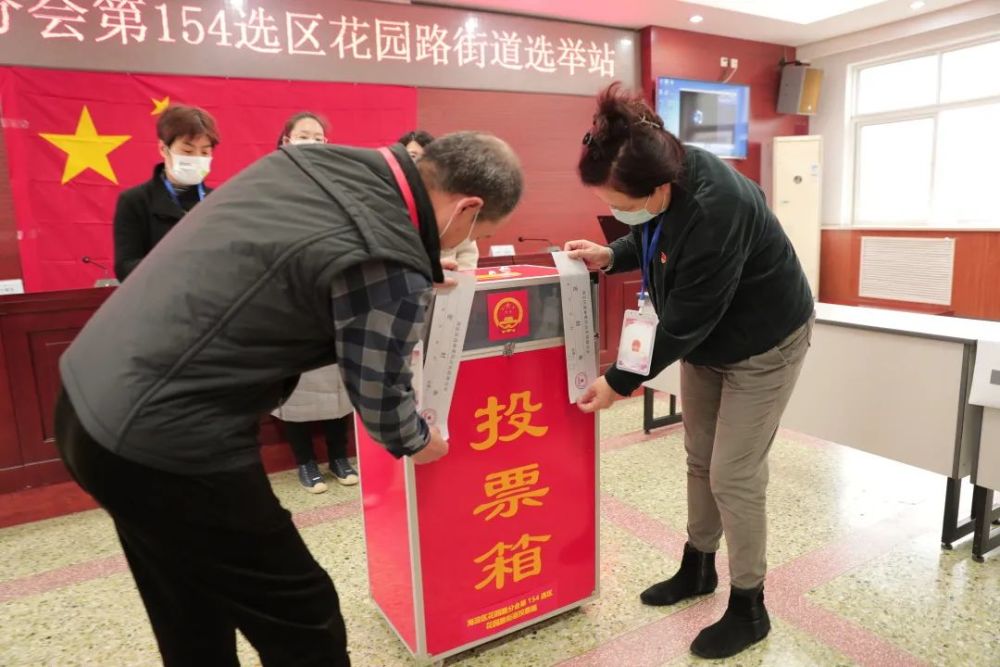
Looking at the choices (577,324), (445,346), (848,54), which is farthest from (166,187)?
(848,54)

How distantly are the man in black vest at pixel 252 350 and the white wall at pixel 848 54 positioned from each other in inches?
248

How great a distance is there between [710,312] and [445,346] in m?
0.59

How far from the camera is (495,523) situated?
1615 millimetres

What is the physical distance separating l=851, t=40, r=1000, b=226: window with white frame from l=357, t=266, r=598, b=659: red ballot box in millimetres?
5627

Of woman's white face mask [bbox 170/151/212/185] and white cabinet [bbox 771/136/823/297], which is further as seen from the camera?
white cabinet [bbox 771/136/823/297]

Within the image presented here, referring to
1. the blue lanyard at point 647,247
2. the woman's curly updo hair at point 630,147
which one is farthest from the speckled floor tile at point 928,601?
the woman's curly updo hair at point 630,147

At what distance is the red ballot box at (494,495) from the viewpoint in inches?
59.9

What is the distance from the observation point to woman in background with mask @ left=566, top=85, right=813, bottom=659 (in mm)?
1348

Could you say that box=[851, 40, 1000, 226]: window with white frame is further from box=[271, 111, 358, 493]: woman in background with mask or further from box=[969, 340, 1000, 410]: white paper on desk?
box=[271, 111, 358, 493]: woman in background with mask

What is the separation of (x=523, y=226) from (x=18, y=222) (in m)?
3.15

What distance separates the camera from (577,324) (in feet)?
5.33

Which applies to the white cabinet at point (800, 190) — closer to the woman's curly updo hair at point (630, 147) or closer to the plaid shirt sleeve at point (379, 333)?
the woman's curly updo hair at point (630, 147)

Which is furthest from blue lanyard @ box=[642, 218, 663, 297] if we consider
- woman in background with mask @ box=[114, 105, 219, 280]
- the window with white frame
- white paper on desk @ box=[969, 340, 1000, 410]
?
the window with white frame

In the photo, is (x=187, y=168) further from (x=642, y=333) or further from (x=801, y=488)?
(x=801, y=488)
